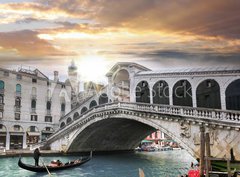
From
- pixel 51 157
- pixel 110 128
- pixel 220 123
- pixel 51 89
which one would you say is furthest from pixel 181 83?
pixel 51 89

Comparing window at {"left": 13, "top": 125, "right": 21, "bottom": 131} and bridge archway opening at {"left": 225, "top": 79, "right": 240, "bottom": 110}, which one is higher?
bridge archway opening at {"left": 225, "top": 79, "right": 240, "bottom": 110}

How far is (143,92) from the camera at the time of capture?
2005 centimetres

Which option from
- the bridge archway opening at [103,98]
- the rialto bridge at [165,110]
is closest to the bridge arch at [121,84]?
the rialto bridge at [165,110]

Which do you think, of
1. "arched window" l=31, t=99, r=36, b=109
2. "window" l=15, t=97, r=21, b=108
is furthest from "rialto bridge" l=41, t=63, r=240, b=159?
"arched window" l=31, t=99, r=36, b=109

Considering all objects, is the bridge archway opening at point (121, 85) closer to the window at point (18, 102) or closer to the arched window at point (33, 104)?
the arched window at point (33, 104)

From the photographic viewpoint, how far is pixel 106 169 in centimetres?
1659

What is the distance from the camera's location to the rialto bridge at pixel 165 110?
13523mm

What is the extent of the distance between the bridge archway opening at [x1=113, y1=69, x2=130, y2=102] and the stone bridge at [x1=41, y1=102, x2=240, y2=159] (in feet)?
7.75

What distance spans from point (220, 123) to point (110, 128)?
11900 mm

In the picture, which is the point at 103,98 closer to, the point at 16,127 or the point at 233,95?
the point at 16,127

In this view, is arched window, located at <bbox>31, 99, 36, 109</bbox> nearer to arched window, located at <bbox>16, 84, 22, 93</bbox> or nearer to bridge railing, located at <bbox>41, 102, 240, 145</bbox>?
arched window, located at <bbox>16, 84, 22, 93</bbox>

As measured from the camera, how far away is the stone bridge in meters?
13.2

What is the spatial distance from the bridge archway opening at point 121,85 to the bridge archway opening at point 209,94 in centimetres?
658

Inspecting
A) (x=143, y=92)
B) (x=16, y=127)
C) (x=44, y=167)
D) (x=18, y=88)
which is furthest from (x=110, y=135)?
(x=44, y=167)
